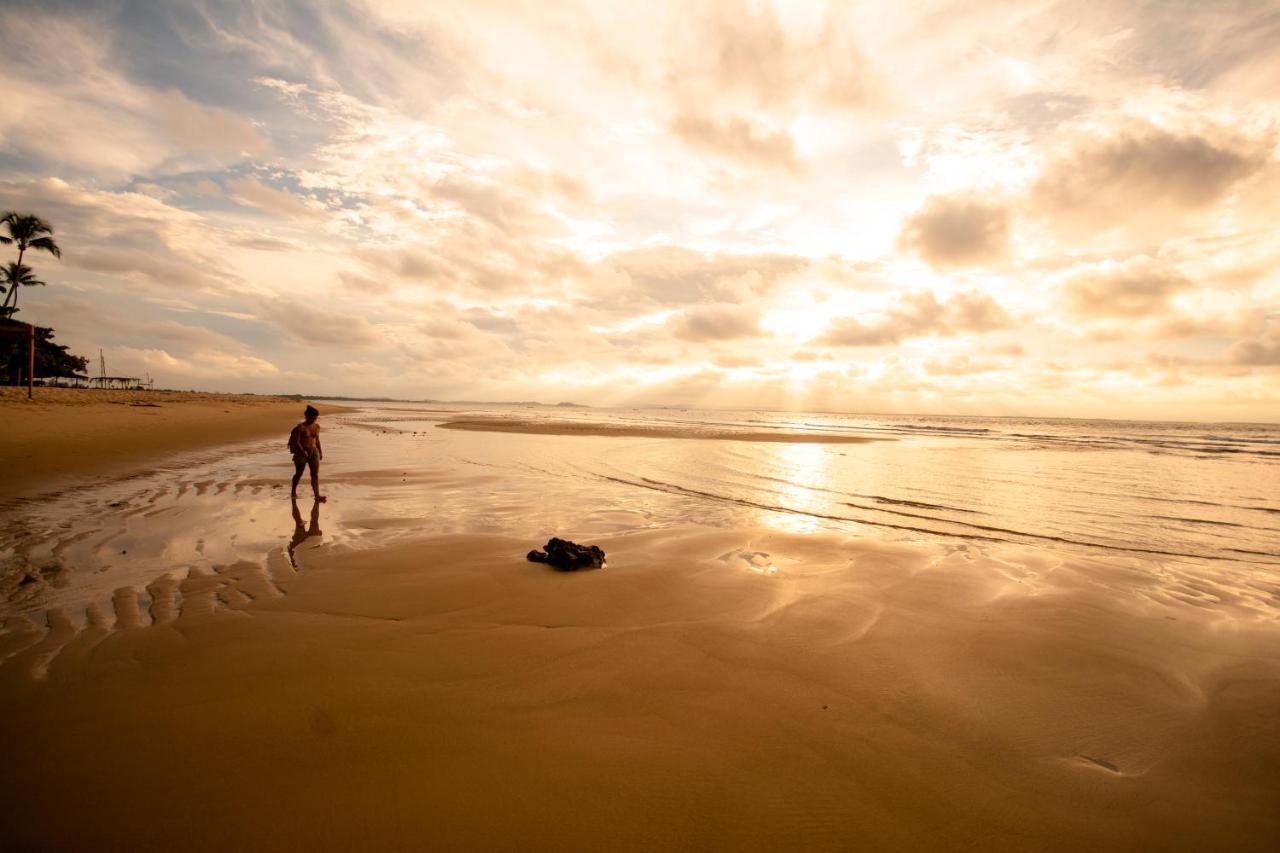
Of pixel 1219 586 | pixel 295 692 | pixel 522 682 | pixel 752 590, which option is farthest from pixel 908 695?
pixel 1219 586

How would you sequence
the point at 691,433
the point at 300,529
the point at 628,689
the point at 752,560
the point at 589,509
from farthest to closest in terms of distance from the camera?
the point at 691,433 → the point at 589,509 → the point at 300,529 → the point at 752,560 → the point at 628,689

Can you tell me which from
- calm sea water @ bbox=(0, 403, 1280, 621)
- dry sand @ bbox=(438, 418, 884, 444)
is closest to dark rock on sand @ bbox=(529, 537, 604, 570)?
calm sea water @ bbox=(0, 403, 1280, 621)

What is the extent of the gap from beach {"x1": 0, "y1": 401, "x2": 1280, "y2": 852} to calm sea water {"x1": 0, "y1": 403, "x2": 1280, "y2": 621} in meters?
0.14

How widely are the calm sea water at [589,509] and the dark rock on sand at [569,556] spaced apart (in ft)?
5.82

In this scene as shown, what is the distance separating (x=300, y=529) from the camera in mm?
9625

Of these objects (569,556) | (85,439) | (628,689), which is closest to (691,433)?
(85,439)

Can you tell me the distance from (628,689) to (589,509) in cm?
809

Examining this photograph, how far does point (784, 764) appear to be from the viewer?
11.2ft

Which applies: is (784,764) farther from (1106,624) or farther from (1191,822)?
(1106,624)

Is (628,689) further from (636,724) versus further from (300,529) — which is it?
(300,529)

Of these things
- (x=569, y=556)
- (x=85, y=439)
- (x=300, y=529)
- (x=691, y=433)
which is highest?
(x=691, y=433)

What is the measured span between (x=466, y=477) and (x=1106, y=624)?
15.0 m

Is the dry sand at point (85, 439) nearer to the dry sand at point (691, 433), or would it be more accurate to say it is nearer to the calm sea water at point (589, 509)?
the calm sea water at point (589, 509)

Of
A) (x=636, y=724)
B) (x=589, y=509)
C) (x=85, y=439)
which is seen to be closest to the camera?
(x=636, y=724)
